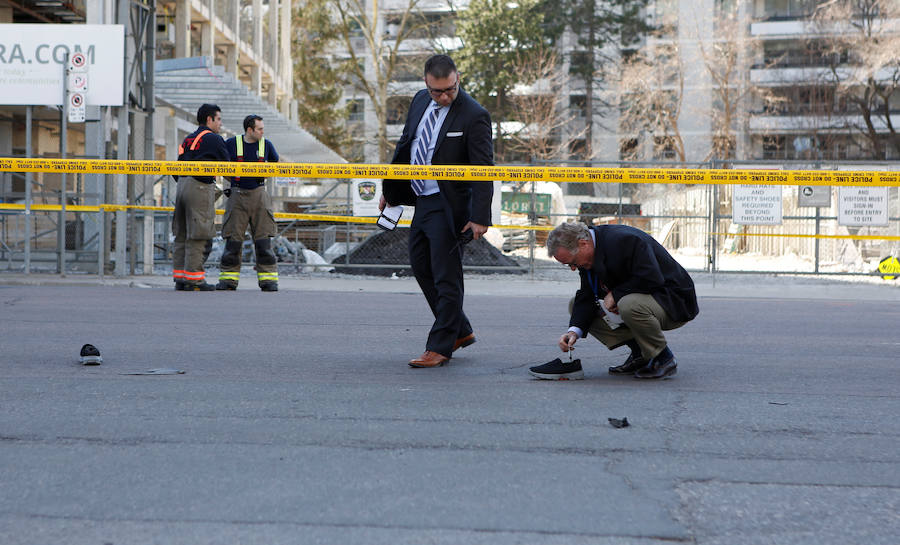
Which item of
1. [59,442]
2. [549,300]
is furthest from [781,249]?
[59,442]

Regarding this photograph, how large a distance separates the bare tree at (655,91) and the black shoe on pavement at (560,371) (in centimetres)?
3960

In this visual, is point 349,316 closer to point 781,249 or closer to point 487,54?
point 781,249

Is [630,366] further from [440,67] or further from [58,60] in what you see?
[58,60]

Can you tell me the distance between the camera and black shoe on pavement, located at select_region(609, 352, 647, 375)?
236 inches

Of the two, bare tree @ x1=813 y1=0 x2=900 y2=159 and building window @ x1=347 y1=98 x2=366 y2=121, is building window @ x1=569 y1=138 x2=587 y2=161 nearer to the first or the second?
bare tree @ x1=813 y1=0 x2=900 y2=159

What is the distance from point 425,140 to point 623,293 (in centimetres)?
158

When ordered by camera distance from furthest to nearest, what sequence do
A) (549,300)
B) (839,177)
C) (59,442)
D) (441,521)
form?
(549,300) < (839,177) < (59,442) < (441,521)

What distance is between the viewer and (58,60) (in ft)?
46.2

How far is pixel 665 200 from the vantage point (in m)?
21.4

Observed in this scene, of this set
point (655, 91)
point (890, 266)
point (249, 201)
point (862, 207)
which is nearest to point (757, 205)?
point (862, 207)

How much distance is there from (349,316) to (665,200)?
13023 millimetres

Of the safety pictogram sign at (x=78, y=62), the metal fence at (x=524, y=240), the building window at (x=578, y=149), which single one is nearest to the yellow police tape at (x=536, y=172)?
the safety pictogram sign at (x=78, y=62)

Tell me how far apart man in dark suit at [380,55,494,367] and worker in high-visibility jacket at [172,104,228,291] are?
5503 mm

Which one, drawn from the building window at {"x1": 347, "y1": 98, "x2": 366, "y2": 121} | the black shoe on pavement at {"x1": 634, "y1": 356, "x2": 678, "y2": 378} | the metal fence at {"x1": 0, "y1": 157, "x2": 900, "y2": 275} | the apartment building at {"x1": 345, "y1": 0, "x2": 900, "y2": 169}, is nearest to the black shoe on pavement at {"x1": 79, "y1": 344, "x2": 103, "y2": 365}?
the black shoe on pavement at {"x1": 634, "y1": 356, "x2": 678, "y2": 378}
